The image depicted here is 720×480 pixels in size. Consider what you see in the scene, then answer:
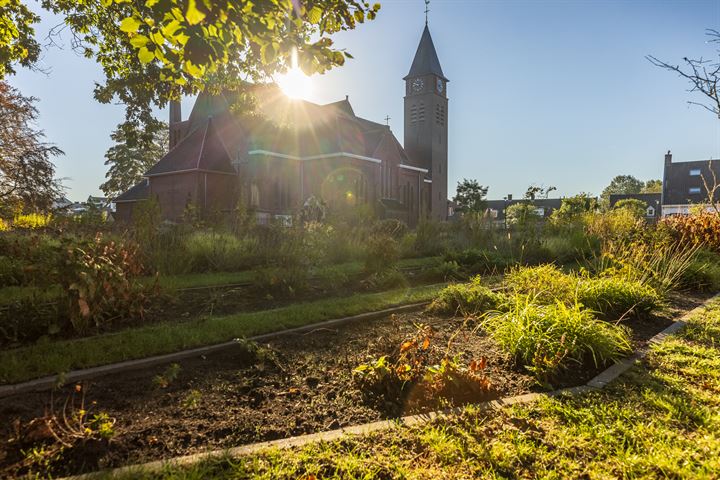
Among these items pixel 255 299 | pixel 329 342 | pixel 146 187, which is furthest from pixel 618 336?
pixel 146 187

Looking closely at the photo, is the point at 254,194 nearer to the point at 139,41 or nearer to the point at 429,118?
the point at 429,118

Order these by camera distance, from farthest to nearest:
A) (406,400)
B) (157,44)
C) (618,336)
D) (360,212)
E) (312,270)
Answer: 1. (360,212)
2. (312,270)
3. (618,336)
4. (157,44)
5. (406,400)

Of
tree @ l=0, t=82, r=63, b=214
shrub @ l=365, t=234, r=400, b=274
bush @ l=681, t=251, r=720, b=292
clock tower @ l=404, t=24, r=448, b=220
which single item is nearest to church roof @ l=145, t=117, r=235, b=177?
tree @ l=0, t=82, r=63, b=214

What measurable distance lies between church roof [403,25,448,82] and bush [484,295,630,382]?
43012 millimetres

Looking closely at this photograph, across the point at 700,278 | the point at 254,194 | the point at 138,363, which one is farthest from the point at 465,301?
the point at 254,194

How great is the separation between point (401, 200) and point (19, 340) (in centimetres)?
3437

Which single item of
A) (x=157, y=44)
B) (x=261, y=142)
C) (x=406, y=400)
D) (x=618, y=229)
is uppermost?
(x=261, y=142)

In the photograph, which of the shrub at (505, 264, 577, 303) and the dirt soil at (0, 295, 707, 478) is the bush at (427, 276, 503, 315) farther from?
the dirt soil at (0, 295, 707, 478)

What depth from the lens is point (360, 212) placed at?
61.7 ft

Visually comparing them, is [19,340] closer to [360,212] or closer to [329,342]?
[329,342]

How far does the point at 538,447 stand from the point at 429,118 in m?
43.6

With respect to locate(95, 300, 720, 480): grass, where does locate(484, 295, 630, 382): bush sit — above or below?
above

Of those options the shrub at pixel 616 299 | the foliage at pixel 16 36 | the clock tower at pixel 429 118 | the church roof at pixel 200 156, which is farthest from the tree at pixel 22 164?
the clock tower at pixel 429 118

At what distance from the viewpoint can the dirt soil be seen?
2.40 meters
